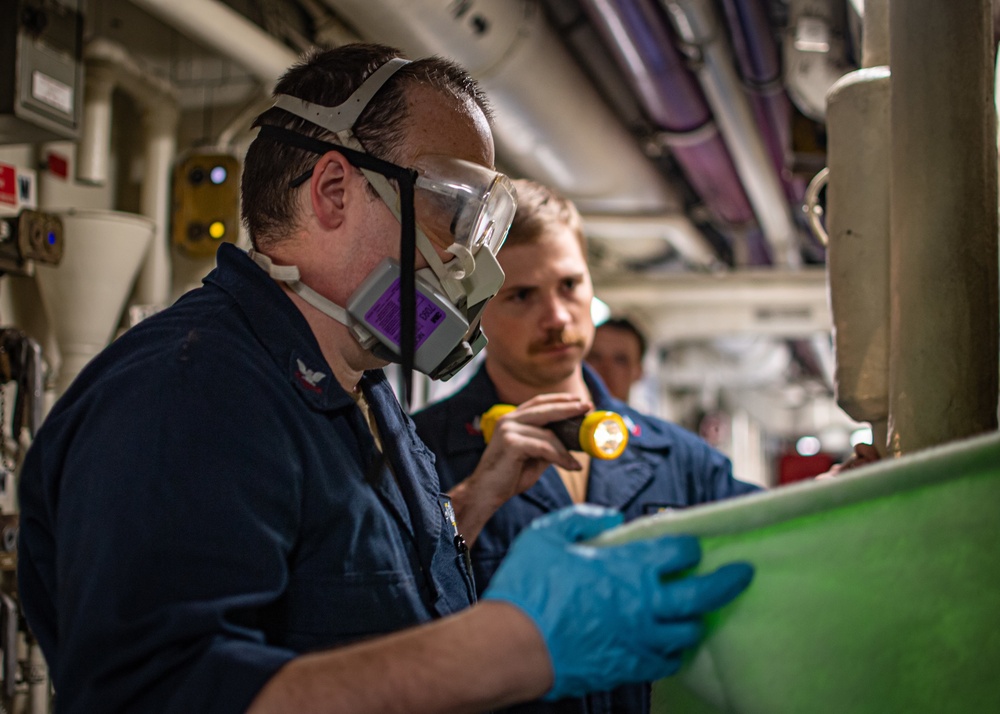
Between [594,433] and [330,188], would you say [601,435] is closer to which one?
[594,433]

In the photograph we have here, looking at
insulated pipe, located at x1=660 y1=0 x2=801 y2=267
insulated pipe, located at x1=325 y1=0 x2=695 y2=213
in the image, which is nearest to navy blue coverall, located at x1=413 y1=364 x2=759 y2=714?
insulated pipe, located at x1=325 y1=0 x2=695 y2=213

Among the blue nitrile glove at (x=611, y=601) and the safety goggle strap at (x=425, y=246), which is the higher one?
the safety goggle strap at (x=425, y=246)

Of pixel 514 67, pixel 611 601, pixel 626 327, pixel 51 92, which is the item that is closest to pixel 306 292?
pixel 611 601

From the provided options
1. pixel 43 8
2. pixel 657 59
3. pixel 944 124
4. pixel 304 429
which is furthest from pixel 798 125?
pixel 304 429

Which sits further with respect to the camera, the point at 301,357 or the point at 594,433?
the point at 594,433

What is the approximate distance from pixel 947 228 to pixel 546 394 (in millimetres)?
1010

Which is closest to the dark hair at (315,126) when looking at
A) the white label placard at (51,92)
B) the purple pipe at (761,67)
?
the white label placard at (51,92)

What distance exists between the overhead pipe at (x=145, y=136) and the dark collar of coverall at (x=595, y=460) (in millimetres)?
1357

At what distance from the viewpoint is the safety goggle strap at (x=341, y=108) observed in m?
1.24

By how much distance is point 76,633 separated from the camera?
852 mm

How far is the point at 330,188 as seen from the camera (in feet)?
4.00

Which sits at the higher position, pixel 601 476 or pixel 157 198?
pixel 157 198

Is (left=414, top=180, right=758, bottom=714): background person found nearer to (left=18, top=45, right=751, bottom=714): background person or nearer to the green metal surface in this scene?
(left=18, top=45, right=751, bottom=714): background person

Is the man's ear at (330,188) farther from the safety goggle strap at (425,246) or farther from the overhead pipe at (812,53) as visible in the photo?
the overhead pipe at (812,53)
